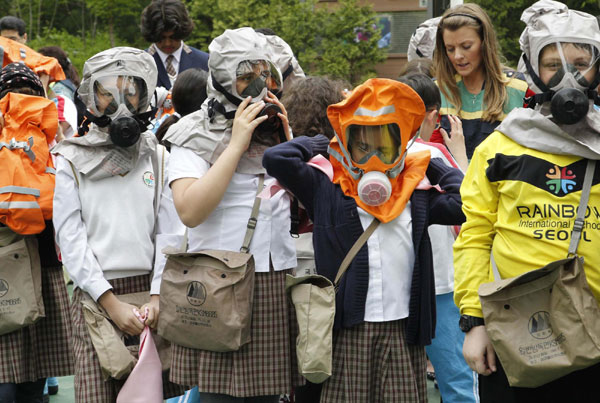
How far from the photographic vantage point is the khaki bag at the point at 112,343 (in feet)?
12.5

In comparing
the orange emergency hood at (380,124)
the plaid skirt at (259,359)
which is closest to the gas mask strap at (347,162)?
the orange emergency hood at (380,124)

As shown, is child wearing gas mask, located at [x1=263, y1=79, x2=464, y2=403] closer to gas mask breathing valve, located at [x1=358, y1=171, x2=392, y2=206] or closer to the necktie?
gas mask breathing valve, located at [x1=358, y1=171, x2=392, y2=206]

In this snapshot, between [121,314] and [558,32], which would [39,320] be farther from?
[558,32]

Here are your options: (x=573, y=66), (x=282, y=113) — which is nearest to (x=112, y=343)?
(x=282, y=113)

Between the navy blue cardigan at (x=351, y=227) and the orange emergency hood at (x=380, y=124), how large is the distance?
0.22 feet

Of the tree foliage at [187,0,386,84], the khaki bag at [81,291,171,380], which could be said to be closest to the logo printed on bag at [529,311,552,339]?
the khaki bag at [81,291,171,380]

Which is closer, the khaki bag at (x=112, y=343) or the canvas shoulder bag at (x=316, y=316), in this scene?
the canvas shoulder bag at (x=316, y=316)

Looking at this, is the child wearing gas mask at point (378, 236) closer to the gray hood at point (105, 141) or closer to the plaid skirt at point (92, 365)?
the gray hood at point (105, 141)

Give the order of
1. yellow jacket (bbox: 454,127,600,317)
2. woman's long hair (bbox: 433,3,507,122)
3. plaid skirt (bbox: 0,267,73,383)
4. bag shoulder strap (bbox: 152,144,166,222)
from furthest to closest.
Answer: woman's long hair (bbox: 433,3,507,122), plaid skirt (bbox: 0,267,73,383), bag shoulder strap (bbox: 152,144,166,222), yellow jacket (bbox: 454,127,600,317)

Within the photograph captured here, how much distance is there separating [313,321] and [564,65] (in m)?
1.38

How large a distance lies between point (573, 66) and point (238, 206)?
1559mm

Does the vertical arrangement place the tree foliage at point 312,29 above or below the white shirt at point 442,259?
below

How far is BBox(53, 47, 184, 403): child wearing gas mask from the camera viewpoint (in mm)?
3928

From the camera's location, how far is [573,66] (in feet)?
10.0
